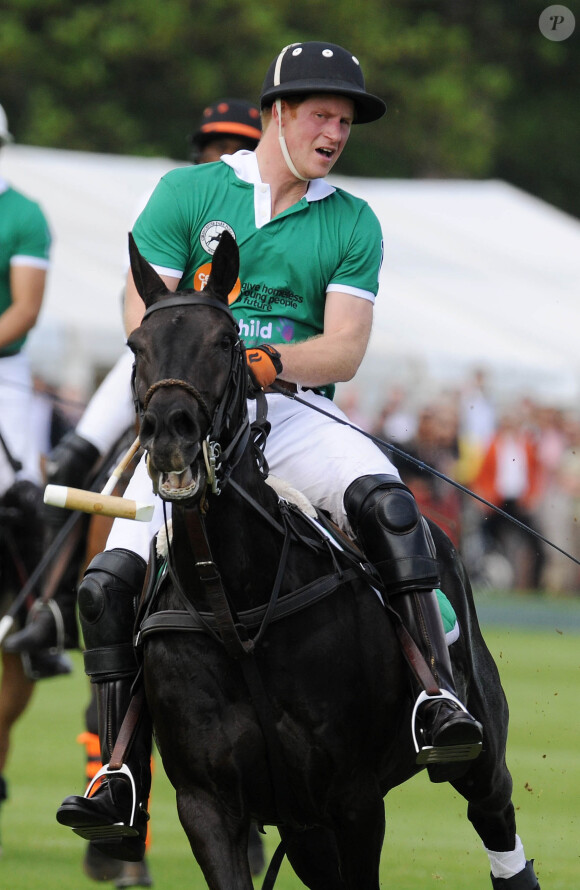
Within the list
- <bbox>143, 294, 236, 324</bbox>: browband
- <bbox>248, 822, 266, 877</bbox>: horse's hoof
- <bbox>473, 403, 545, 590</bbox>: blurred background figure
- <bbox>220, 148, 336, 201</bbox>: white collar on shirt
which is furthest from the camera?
<bbox>473, 403, 545, 590</bbox>: blurred background figure

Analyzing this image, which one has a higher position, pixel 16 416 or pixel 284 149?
pixel 284 149

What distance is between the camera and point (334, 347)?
5.66m

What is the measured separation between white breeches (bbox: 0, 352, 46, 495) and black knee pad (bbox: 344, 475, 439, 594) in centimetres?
372

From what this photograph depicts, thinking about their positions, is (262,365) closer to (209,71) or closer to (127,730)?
(127,730)

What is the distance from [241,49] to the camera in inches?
1470

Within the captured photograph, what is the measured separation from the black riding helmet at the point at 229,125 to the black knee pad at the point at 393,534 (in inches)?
135

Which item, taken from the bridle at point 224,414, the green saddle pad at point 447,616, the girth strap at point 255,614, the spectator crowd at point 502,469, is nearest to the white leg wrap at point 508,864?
the green saddle pad at point 447,616

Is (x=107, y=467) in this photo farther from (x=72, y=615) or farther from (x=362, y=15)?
(x=362, y=15)

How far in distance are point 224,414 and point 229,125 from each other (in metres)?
4.02

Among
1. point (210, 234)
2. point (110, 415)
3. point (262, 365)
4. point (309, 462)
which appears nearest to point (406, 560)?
point (309, 462)

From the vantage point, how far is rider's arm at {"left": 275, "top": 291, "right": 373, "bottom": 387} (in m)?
5.53

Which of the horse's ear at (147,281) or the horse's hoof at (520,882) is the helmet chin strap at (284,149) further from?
the horse's hoof at (520,882)

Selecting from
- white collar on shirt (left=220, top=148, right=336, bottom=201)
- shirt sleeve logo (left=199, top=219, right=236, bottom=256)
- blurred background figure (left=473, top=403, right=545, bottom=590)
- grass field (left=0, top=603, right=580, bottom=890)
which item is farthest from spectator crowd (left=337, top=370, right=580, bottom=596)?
shirt sleeve logo (left=199, top=219, right=236, bottom=256)

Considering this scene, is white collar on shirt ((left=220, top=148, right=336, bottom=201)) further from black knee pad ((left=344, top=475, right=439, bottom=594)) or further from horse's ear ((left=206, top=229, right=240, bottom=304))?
black knee pad ((left=344, top=475, right=439, bottom=594))
